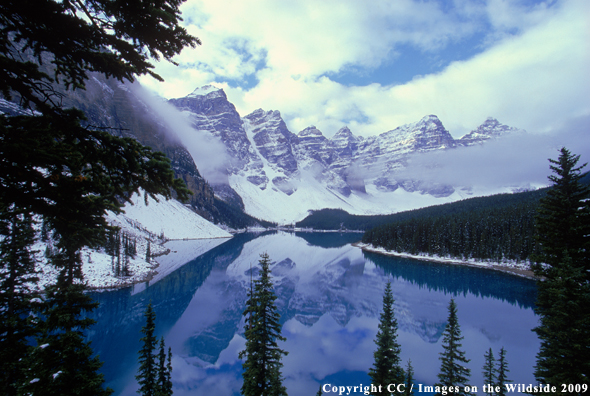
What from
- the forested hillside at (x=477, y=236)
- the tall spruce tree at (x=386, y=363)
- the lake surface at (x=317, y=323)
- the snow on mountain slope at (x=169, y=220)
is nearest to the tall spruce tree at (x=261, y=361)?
the tall spruce tree at (x=386, y=363)

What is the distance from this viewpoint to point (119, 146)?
428 centimetres

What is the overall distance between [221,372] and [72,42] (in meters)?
32.5

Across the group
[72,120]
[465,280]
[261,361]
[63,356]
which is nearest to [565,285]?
[261,361]

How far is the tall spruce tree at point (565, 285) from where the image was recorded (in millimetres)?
9773

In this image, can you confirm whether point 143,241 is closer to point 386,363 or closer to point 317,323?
point 317,323

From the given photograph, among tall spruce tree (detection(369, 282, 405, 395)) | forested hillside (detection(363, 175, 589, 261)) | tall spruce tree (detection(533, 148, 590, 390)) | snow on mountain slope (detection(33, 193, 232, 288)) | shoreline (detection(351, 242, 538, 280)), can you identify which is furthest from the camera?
forested hillside (detection(363, 175, 589, 261))

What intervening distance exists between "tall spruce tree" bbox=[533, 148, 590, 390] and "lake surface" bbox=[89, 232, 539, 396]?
1791 cm

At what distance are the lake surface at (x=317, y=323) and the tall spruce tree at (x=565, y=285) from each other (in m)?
17.9

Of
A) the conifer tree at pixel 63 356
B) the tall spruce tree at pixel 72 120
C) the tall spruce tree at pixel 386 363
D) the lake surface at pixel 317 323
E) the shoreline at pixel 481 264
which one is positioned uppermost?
the tall spruce tree at pixel 72 120

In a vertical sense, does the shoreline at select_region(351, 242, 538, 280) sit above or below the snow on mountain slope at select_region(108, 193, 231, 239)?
below

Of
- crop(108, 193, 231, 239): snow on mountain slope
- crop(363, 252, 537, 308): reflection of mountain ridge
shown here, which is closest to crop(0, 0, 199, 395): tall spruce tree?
crop(363, 252, 537, 308): reflection of mountain ridge

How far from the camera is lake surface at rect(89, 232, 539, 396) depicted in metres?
26.4

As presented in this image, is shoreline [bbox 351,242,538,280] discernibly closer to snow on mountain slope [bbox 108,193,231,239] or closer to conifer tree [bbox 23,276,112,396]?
conifer tree [bbox 23,276,112,396]

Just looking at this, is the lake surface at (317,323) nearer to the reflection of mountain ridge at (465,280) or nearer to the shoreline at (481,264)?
the reflection of mountain ridge at (465,280)
